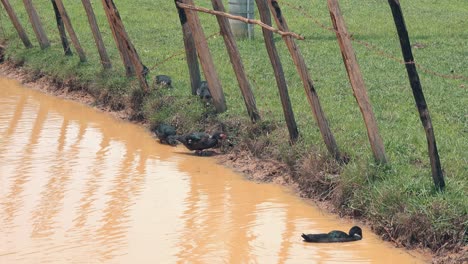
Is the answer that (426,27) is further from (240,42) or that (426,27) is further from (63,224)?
(63,224)

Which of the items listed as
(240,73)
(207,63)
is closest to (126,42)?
(207,63)

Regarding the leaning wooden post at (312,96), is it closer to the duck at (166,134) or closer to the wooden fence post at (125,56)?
the duck at (166,134)

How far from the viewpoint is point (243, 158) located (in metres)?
11.0

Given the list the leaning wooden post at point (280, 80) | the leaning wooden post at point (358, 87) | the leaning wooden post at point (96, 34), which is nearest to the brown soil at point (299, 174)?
the leaning wooden post at point (280, 80)

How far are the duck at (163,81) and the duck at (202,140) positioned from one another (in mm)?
2093

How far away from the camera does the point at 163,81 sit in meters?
13.4

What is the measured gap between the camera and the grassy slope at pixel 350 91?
27.5 feet

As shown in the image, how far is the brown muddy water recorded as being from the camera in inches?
323

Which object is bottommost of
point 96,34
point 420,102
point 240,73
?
point 420,102

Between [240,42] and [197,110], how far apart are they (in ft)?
19.9

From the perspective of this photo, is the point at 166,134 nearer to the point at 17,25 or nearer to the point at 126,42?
the point at 126,42

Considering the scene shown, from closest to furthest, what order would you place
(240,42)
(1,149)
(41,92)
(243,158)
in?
1. (243,158)
2. (1,149)
3. (41,92)
4. (240,42)

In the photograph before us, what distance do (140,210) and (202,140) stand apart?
1.98 m

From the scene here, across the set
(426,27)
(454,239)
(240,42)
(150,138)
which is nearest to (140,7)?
(240,42)
